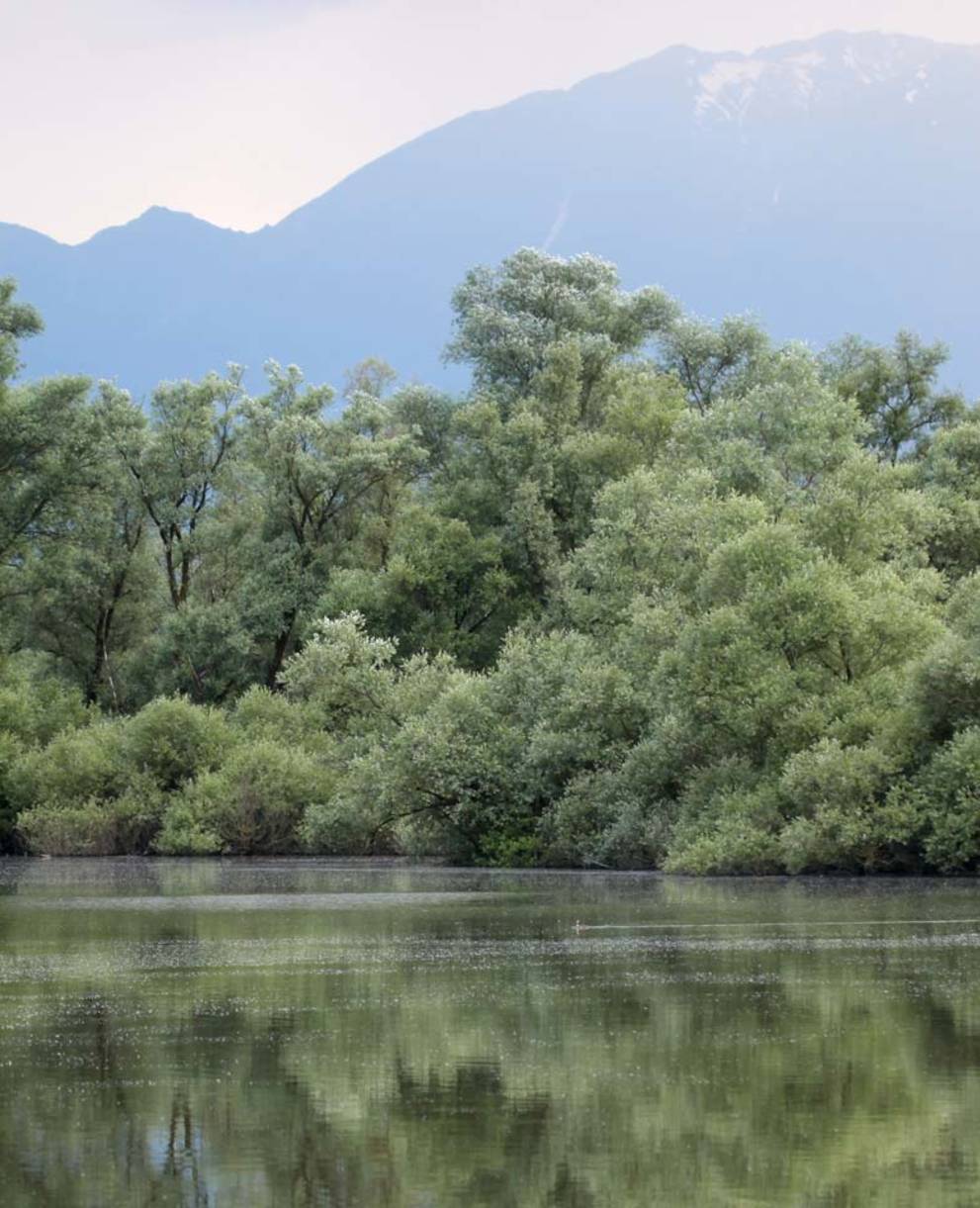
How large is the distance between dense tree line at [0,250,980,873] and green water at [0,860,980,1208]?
17.0 meters

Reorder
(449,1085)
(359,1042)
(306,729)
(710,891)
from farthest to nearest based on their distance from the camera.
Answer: (306,729), (710,891), (359,1042), (449,1085)

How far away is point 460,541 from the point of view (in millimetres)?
87000

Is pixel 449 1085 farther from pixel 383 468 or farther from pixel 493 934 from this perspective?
pixel 383 468

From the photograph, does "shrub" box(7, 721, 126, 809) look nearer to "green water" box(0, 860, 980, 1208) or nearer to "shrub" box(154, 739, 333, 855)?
"shrub" box(154, 739, 333, 855)

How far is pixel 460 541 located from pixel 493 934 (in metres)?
52.1

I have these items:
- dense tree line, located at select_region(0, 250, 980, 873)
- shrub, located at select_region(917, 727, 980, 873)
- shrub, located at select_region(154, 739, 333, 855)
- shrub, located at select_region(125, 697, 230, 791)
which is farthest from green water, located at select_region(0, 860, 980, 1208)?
shrub, located at select_region(125, 697, 230, 791)

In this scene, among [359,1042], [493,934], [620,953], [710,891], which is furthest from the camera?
[710,891]

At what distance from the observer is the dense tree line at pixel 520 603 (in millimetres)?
55688

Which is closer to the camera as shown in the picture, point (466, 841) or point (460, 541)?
point (466, 841)

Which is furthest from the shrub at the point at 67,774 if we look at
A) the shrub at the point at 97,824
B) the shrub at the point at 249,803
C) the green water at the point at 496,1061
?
the green water at the point at 496,1061

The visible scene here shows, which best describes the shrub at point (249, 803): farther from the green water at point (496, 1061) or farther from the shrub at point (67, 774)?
the green water at point (496, 1061)

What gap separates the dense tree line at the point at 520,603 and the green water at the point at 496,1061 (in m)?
17.0

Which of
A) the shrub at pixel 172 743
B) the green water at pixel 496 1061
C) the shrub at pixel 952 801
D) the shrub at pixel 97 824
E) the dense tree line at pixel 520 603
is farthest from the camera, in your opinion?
the shrub at pixel 172 743

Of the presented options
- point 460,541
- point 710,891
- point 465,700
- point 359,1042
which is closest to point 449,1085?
point 359,1042
